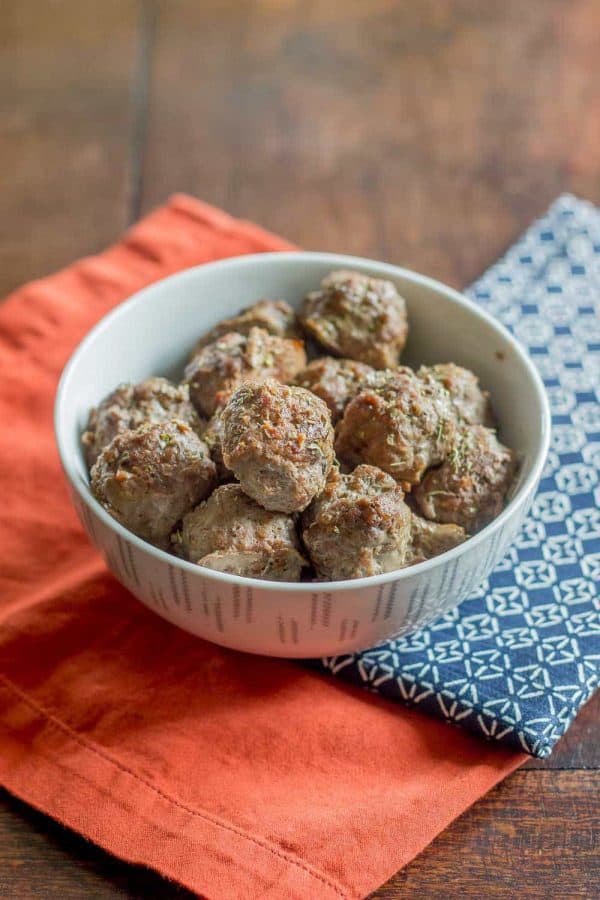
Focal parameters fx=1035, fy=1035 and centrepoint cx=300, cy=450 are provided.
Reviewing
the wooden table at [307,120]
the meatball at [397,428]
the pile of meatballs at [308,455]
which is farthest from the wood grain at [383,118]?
the meatball at [397,428]

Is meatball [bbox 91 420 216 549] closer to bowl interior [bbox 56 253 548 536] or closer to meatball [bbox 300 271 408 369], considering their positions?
bowl interior [bbox 56 253 548 536]

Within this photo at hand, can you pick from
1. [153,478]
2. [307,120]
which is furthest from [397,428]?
[307,120]

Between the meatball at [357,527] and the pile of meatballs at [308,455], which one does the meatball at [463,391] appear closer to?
the pile of meatballs at [308,455]

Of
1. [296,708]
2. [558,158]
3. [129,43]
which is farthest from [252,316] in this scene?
[129,43]

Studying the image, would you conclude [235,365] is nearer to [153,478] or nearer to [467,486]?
[153,478]

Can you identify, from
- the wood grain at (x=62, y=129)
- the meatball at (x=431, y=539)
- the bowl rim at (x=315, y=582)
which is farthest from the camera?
the wood grain at (x=62, y=129)

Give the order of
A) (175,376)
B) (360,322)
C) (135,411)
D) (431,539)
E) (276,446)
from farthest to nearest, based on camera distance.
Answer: (175,376), (360,322), (135,411), (431,539), (276,446)
